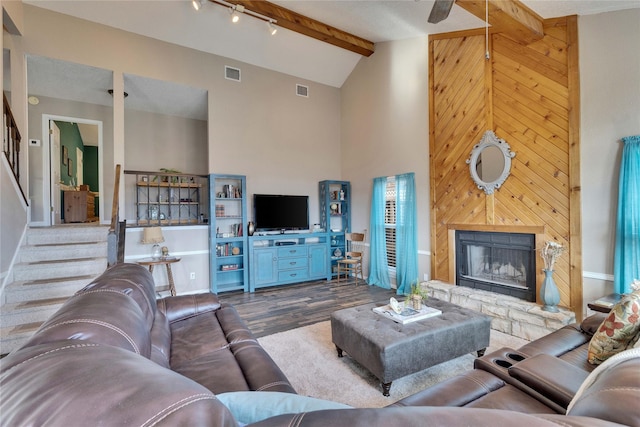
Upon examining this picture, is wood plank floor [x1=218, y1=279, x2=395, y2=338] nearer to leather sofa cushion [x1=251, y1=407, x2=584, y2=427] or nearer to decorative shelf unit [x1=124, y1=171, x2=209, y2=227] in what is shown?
decorative shelf unit [x1=124, y1=171, x2=209, y2=227]

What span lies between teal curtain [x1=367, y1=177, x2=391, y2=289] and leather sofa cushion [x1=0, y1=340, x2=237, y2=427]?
5.01 metres

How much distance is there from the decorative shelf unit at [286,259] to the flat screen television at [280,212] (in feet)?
0.69

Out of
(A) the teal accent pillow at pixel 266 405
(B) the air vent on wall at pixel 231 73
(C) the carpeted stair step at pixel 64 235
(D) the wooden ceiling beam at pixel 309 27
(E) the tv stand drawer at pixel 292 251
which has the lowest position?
(E) the tv stand drawer at pixel 292 251

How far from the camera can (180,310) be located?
253cm

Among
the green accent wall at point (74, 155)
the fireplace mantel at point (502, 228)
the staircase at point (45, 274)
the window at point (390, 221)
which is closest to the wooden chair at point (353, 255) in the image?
the window at point (390, 221)

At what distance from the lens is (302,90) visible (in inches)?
243

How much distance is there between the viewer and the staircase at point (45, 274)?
9.12ft

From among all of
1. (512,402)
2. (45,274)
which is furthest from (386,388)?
(45,274)

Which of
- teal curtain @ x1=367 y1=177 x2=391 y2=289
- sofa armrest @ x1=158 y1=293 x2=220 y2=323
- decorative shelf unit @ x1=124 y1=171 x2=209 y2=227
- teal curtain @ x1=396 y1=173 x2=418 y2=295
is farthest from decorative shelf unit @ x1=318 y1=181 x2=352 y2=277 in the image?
sofa armrest @ x1=158 y1=293 x2=220 y2=323

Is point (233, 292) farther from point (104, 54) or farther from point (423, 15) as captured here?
point (423, 15)

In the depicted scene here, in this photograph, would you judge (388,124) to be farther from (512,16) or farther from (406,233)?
(512,16)

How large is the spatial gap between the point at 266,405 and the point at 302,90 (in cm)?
629

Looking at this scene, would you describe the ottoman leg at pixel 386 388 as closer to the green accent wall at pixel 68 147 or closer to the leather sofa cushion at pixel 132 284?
the leather sofa cushion at pixel 132 284

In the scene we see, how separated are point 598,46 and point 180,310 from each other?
5.10 m
